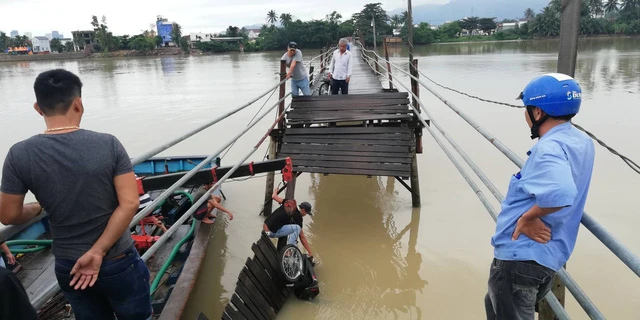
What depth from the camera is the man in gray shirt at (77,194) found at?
1.69 meters

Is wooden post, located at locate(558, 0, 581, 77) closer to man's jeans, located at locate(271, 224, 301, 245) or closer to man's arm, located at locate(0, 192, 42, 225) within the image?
man's arm, located at locate(0, 192, 42, 225)

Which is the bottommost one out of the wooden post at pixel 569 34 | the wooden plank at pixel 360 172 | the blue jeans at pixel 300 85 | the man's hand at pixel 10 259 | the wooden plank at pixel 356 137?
the man's hand at pixel 10 259

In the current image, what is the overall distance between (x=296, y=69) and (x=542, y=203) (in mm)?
6800

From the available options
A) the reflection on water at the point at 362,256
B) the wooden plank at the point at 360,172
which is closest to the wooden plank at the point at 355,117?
the wooden plank at the point at 360,172

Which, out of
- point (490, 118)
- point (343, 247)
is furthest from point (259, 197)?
point (490, 118)

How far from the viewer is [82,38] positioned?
283 ft

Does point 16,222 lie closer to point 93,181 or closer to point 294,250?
point 93,181

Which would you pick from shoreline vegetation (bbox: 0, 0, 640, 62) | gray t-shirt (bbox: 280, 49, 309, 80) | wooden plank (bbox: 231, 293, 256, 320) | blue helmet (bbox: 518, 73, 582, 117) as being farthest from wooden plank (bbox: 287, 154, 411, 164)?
shoreline vegetation (bbox: 0, 0, 640, 62)

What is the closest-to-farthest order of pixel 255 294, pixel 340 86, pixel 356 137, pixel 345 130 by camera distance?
pixel 255 294, pixel 356 137, pixel 345 130, pixel 340 86

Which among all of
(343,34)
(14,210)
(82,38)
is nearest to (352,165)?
(14,210)

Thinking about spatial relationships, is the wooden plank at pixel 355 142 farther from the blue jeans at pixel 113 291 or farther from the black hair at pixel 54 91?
the black hair at pixel 54 91

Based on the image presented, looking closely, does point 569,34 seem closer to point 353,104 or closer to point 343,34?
point 353,104

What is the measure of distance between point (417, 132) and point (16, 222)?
6271 millimetres

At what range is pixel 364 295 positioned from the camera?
16.2ft
